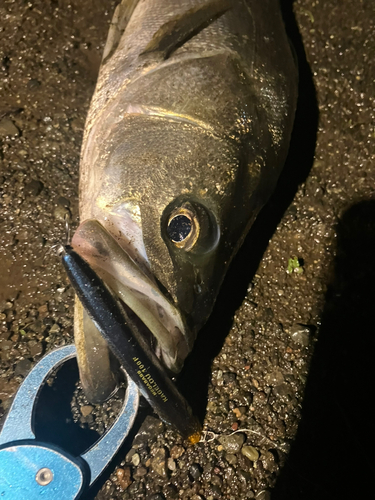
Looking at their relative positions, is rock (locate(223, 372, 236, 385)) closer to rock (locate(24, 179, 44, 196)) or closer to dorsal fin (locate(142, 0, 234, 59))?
rock (locate(24, 179, 44, 196))

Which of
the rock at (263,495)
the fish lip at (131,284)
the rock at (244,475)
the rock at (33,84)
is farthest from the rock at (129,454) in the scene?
the rock at (33,84)

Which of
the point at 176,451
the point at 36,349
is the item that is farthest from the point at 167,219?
the point at 176,451

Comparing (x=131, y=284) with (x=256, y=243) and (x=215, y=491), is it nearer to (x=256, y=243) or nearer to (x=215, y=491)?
(x=256, y=243)

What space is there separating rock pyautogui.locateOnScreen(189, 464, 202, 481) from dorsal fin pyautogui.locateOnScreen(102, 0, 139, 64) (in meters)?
2.51

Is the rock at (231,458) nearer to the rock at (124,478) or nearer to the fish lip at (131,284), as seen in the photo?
the rock at (124,478)

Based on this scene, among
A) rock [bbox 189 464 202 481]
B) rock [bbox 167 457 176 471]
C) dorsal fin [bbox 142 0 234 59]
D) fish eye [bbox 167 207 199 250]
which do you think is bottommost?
rock [bbox 189 464 202 481]

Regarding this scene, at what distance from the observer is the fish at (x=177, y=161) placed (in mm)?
1495

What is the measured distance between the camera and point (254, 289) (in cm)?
243

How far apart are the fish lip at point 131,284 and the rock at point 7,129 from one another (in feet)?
4.72

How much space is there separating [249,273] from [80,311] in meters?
1.23

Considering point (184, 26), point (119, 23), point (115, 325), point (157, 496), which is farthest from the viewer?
point (119, 23)

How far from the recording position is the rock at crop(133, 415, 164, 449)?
2.14m

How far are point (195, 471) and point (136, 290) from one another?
1317 millimetres

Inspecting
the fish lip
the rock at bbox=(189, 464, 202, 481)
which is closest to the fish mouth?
the fish lip
